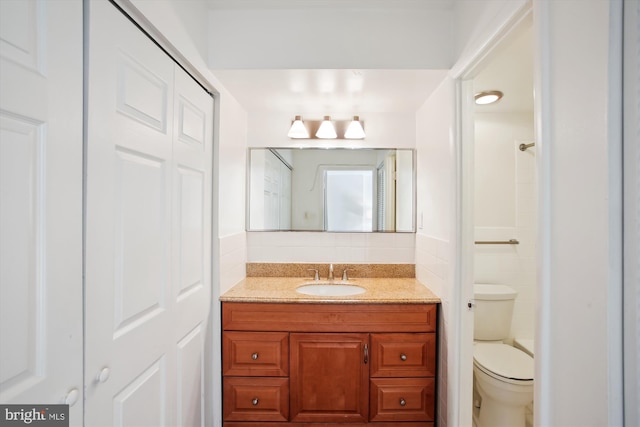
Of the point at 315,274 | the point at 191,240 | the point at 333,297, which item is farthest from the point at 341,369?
the point at 191,240

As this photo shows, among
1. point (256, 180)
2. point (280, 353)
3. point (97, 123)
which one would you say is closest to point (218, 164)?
point (256, 180)

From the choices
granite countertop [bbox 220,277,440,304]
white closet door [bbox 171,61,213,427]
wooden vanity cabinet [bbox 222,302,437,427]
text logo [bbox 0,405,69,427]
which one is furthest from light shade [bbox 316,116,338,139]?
text logo [bbox 0,405,69,427]

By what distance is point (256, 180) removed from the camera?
223cm

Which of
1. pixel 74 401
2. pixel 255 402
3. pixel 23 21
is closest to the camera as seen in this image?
pixel 23 21

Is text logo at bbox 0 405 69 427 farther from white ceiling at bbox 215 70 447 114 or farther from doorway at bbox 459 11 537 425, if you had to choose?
doorway at bbox 459 11 537 425

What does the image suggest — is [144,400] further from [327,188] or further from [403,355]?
[327,188]

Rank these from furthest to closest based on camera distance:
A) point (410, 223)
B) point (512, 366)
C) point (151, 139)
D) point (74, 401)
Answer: point (410, 223), point (512, 366), point (151, 139), point (74, 401)

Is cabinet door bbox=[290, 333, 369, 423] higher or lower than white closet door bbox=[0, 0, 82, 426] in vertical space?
lower

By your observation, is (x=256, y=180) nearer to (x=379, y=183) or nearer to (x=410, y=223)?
(x=379, y=183)

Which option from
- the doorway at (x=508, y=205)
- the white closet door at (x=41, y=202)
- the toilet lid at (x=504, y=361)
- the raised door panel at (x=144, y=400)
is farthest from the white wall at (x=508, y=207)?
the white closet door at (x=41, y=202)

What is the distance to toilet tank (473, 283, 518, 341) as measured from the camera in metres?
2.13

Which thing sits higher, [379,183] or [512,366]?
[379,183]

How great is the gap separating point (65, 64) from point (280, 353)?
1.54m

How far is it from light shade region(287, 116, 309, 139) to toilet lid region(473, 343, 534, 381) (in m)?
1.86
